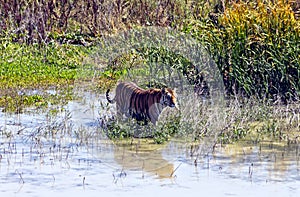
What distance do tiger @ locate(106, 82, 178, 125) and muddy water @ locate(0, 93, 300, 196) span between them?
0.37m

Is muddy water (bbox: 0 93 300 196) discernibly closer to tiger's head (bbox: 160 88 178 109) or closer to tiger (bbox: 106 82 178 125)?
tiger (bbox: 106 82 178 125)

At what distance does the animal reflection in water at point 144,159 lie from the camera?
7.62 metres

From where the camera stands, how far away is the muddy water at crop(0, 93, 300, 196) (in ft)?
22.5

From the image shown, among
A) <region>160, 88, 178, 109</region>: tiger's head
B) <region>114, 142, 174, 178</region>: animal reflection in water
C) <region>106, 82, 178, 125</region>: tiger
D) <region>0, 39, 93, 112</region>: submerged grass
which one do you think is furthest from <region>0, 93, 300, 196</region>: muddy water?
<region>0, 39, 93, 112</region>: submerged grass

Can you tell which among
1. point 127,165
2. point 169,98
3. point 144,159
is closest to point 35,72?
point 169,98

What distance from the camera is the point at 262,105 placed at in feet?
33.8

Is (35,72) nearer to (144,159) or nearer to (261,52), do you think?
(261,52)

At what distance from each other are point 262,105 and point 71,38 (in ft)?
25.6

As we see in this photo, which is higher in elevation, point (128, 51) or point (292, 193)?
point (128, 51)

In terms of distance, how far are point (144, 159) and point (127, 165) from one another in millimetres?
322

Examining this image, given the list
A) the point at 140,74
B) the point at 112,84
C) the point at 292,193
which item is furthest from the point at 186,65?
the point at 292,193

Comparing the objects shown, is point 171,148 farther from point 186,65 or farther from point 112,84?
point 112,84

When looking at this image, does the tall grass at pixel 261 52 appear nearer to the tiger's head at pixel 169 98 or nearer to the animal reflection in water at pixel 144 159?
the tiger's head at pixel 169 98

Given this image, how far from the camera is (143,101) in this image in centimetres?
905
